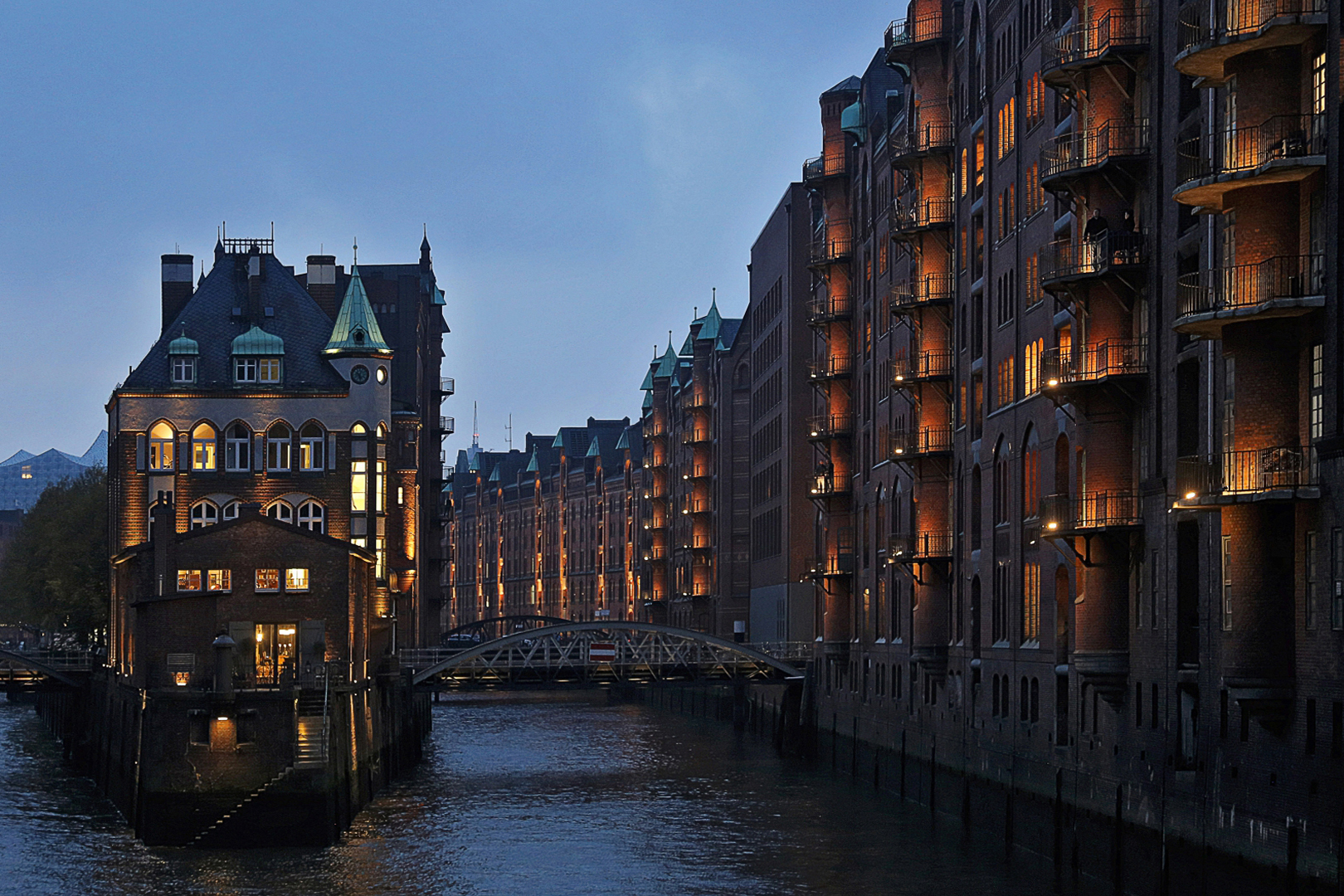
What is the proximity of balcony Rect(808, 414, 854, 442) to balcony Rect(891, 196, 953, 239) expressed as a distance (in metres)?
19.1

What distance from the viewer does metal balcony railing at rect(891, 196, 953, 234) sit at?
7492 cm

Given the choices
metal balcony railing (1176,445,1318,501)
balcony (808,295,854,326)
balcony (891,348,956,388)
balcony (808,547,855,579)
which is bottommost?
balcony (808,547,855,579)

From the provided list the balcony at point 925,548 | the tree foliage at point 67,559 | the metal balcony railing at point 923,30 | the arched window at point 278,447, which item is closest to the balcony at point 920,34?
the metal balcony railing at point 923,30

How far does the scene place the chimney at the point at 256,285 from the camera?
87812mm

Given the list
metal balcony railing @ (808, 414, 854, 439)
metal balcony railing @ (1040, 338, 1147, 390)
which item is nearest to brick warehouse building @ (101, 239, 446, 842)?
metal balcony railing @ (808, 414, 854, 439)

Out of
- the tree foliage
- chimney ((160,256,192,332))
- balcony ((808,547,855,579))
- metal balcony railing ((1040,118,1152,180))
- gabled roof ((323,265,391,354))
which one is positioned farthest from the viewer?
the tree foliage

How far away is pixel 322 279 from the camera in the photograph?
95.9 meters

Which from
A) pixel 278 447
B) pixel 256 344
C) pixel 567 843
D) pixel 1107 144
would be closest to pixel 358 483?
pixel 278 447

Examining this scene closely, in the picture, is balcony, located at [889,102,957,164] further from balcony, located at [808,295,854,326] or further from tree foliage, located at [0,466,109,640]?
tree foliage, located at [0,466,109,640]

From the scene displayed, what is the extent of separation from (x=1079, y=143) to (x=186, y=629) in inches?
1132

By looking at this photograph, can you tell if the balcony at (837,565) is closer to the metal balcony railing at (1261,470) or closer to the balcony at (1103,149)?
the balcony at (1103,149)

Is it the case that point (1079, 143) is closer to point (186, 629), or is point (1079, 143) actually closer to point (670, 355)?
point (186, 629)

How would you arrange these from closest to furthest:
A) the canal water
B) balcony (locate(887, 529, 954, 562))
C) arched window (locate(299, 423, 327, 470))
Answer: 1. the canal water
2. balcony (locate(887, 529, 954, 562))
3. arched window (locate(299, 423, 327, 470))

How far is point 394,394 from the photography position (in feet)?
356
